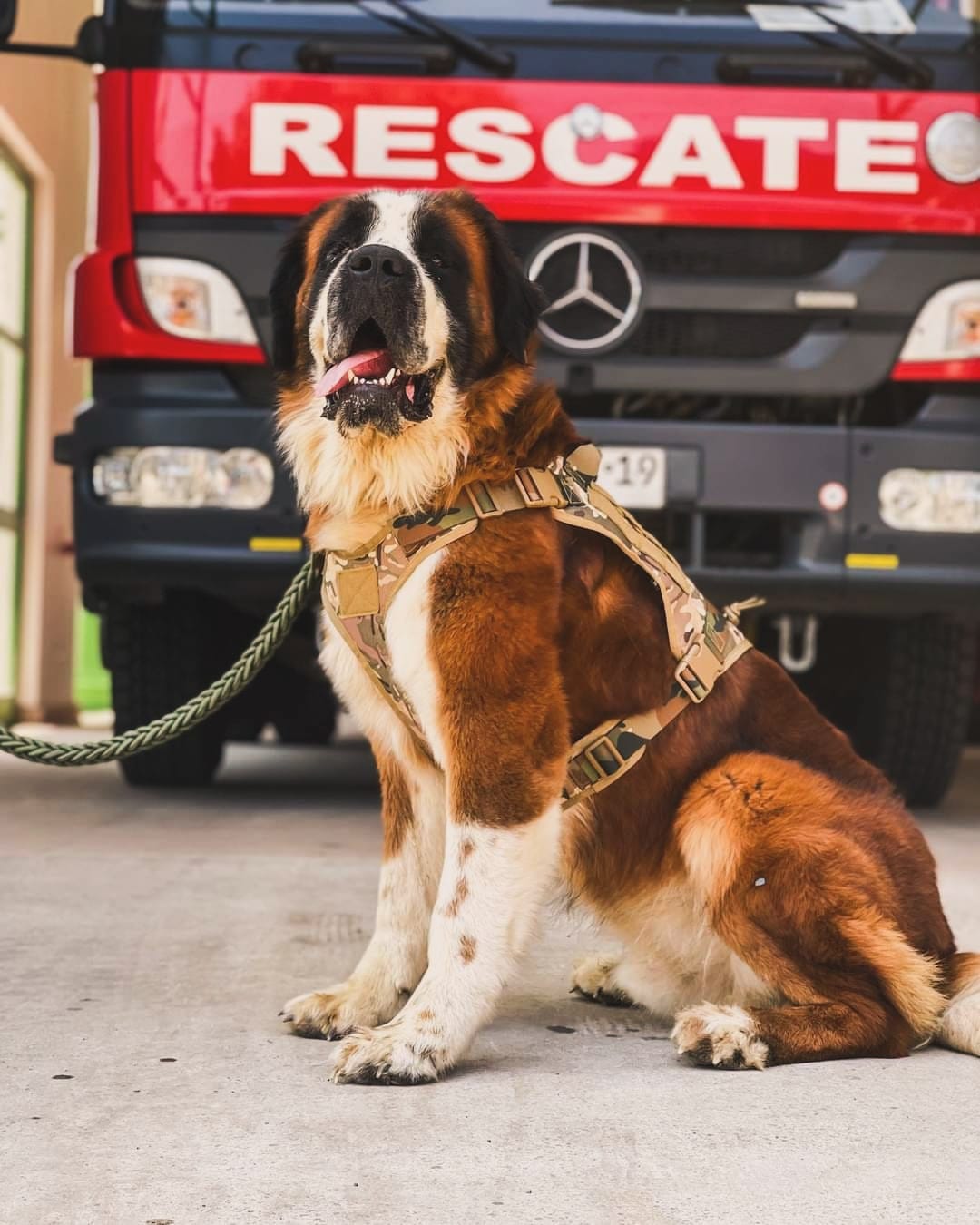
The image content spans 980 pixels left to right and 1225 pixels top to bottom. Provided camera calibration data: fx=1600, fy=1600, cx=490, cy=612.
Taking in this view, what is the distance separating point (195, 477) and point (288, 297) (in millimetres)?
1934

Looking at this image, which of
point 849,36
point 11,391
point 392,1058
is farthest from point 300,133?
point 11,391

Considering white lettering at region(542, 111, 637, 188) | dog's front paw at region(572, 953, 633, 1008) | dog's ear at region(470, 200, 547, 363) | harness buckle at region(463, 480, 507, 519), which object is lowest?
dog's front paw at region(572, 953, 633, 1008)

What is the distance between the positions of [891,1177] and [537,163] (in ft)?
11.6

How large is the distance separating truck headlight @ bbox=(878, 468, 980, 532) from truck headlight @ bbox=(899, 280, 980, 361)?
36 cm

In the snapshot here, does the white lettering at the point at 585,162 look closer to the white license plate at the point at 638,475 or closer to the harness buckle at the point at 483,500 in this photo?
the white license plate at the point at 638,475

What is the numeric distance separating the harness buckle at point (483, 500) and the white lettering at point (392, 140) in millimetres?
2327

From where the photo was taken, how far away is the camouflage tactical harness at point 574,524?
2.68 meters

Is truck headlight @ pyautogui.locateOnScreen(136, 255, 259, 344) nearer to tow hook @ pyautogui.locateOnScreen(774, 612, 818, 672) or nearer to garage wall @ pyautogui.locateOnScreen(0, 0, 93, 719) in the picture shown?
tow hook @ pyautogui.locateOnScreen(774, 612, 818, 672)

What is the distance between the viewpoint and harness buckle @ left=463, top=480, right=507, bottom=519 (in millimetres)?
2678

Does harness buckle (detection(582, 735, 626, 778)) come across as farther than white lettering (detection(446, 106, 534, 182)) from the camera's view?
No

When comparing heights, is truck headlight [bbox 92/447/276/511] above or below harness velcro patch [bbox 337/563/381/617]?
above

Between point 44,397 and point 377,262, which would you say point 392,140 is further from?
point 44,397

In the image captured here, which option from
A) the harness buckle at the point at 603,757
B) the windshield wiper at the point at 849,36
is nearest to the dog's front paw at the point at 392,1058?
the harness buckle at the point at 603,757

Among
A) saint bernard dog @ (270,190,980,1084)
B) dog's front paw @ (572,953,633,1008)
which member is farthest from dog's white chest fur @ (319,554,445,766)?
dog's front paw @ (572,953,633,1008)
